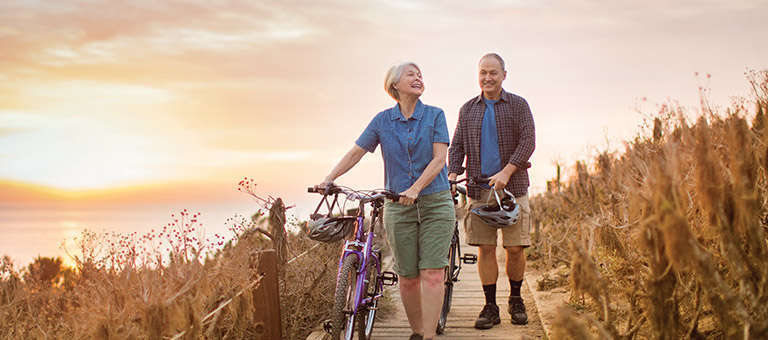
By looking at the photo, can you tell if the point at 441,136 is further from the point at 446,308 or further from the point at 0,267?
the point at 0,267

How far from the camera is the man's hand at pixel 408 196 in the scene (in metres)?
4.16

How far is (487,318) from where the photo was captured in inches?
223

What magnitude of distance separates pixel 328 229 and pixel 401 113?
907mm

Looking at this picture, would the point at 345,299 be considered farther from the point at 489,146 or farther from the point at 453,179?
the point at 489,146

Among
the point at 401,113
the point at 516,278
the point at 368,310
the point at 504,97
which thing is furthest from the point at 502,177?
the point at 368,310

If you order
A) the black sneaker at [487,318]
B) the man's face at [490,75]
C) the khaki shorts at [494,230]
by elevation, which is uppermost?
the man's face at [490,75]

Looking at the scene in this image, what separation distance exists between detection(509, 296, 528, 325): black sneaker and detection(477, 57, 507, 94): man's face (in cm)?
179

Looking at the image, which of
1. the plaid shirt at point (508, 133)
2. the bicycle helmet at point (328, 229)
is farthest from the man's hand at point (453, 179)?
the bicycle helmet at point (328, 229)

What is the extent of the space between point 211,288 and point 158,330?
2.70ft

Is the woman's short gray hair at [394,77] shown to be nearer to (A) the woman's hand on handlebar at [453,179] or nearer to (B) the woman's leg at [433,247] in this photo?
(B) the woman's leg at [433,247]

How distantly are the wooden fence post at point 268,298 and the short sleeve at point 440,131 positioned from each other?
131cm

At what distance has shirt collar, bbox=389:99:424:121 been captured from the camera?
4.47 m

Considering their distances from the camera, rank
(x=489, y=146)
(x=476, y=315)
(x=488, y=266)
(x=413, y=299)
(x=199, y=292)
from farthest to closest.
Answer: (x=476, y=315) < (x=488, y=266) < (x=489, y=146) < (x=413, y=299) < (x=199, y=292)

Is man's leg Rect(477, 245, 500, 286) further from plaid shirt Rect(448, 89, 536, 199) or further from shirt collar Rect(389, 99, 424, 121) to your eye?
shirt collar Rect(389, 99, 424, 121)
